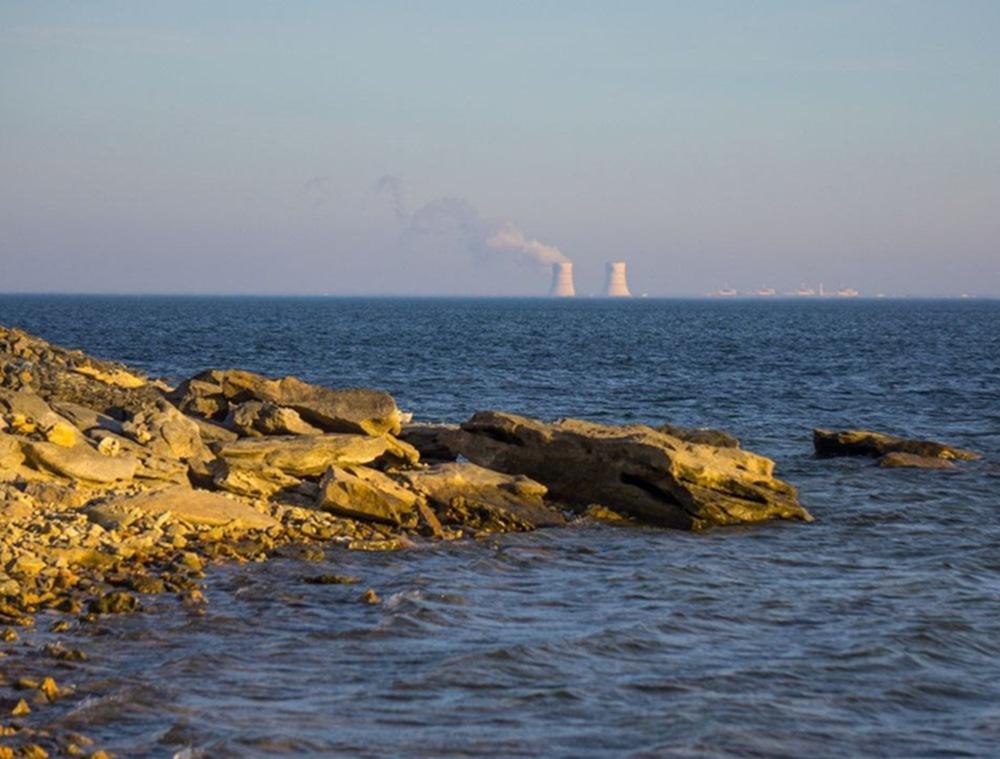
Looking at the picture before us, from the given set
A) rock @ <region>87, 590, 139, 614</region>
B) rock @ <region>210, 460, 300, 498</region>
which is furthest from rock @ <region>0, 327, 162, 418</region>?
rock @ <region>87, 590, 139, 614</region>

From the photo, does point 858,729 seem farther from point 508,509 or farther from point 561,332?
point 561,332

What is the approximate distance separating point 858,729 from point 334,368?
56.9 m

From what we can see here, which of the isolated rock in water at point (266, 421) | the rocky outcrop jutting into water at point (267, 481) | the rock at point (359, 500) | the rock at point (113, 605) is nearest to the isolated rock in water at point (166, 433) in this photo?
the rocky outcrop jutting into water at point (267, 481)

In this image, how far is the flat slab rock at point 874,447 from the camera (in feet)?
113

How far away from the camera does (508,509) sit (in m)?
24.9

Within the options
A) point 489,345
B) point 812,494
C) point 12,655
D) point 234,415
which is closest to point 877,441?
point 812,494

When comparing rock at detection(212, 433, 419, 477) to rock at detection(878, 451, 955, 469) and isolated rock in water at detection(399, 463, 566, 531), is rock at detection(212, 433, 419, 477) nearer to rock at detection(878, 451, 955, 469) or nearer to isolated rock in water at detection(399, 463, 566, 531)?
isolated rock in water at detection(399, 463, 566, 531)

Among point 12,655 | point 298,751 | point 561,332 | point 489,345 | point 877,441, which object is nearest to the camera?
point 298,751

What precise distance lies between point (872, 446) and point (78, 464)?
20.8 metres

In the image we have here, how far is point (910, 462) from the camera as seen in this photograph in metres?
33.2

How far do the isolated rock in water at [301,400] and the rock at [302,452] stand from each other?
131cm

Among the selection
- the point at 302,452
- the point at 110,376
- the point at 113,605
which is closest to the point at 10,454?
the point at 302,452

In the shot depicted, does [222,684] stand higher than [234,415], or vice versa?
[234,415]

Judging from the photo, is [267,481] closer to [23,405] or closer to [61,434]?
[61,434]
